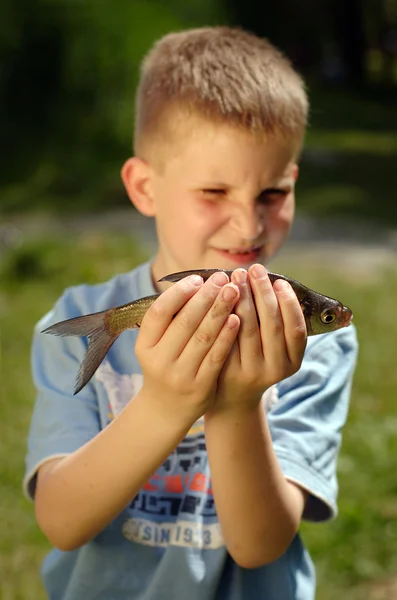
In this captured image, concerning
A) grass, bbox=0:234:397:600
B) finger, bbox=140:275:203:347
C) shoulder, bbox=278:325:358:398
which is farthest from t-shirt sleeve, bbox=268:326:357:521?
grass, bbox=0:234:397:600

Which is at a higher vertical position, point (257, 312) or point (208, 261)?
point (257, 312)

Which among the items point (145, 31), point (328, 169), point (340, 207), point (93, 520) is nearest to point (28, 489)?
point (93, 520)

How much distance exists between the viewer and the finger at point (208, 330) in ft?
5.70

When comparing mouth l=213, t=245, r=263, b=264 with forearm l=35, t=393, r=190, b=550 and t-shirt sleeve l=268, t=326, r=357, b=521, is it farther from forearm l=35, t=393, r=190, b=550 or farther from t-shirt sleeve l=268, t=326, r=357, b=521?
forearm l=35, t=393, r=190, b=550

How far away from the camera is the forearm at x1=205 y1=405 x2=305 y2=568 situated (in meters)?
1.98

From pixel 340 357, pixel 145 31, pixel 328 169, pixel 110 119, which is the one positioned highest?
pixel 340 357

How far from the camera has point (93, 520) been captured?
2.14m

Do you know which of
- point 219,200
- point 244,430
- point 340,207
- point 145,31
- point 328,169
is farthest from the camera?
point 328,169

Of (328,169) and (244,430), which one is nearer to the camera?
(244,430)

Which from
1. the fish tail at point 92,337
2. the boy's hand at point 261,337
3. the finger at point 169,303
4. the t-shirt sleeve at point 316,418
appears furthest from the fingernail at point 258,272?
the t-shirt sleeve at point 316,418

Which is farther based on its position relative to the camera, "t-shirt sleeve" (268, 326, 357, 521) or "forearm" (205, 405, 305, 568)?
"t-shirt sleeve" (268, 326, 357, 521)

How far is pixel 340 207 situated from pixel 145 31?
4.21m

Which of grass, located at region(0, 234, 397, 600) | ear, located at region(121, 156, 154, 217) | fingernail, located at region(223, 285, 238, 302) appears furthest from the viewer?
grass, located at region(0, 234, 397, 600)

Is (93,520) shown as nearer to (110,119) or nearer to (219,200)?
(219,200)
